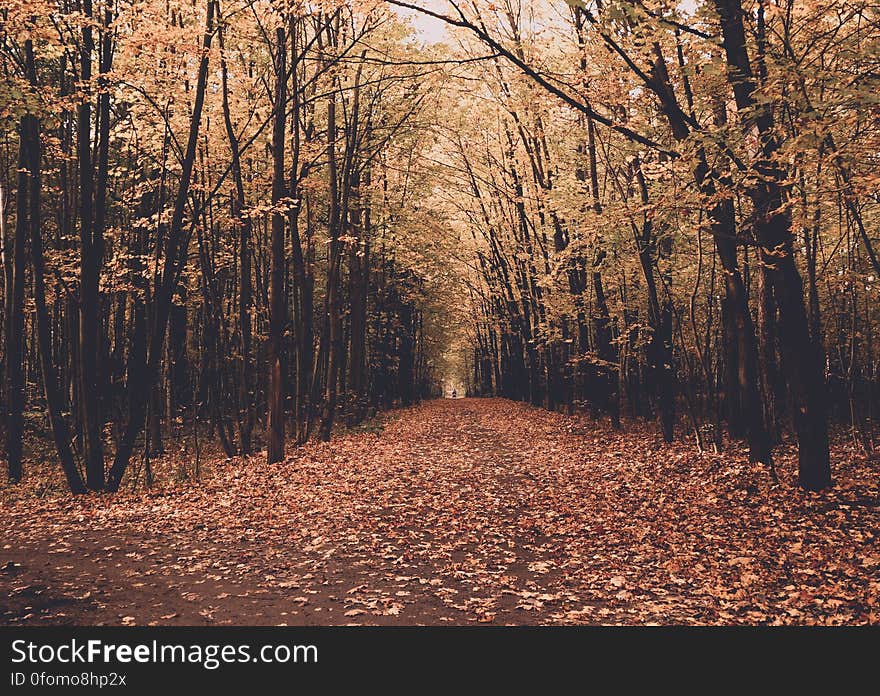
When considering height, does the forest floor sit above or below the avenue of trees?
below

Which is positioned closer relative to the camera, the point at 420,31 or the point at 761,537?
the point at 761,537

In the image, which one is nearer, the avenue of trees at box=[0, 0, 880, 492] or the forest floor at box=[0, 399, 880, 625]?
the forest floor at box=[0, 399, 880, 625]

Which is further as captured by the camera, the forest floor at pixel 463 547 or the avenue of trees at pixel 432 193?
the avenue of trees at pixel 432 193

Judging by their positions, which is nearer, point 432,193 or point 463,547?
point 463,547

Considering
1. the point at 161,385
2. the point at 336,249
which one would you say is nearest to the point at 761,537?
the point at 336,249

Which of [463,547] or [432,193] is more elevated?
[432,193]

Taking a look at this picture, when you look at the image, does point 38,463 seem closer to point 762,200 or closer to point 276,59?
point 276,59

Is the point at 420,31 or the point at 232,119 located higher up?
the point at 420,31

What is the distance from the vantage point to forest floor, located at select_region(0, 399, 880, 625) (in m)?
5.86

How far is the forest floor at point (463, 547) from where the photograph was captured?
5.86 metres

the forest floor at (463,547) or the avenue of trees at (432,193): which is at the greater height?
the avenue of trees at (432,193)

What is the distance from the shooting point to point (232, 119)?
675 inches

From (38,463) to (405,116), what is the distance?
55.3 ft

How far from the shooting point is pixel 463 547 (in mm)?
8273
